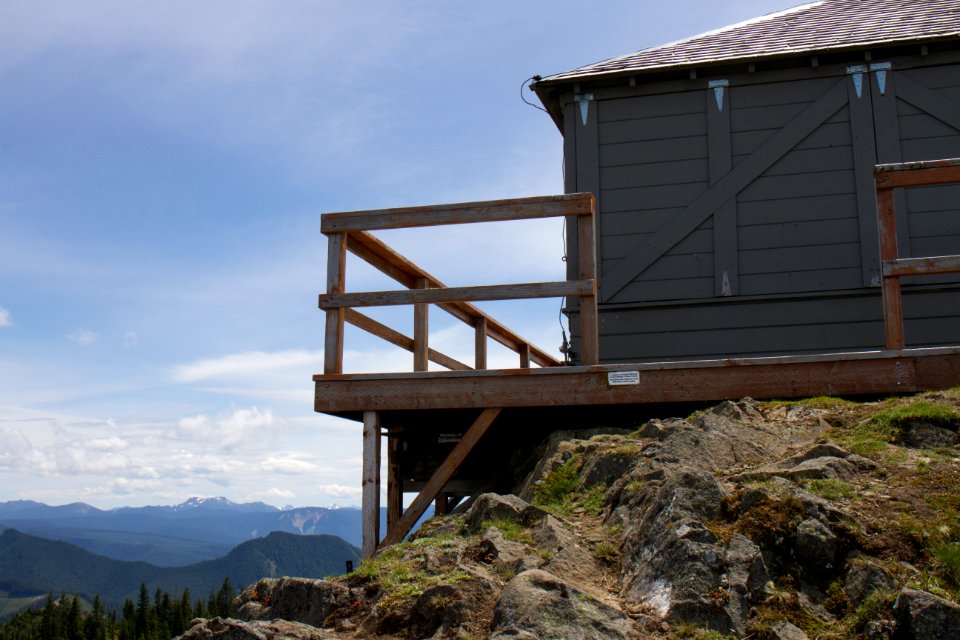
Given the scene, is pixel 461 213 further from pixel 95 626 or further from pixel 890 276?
pixel 95 626

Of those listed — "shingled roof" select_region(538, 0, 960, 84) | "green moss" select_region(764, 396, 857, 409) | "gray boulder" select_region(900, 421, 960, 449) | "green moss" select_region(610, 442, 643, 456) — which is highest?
"shingled roof" select_region(538, 0, 960, 84)

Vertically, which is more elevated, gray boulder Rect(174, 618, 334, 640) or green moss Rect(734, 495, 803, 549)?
green moss Rect(734, 495, 803, 549)

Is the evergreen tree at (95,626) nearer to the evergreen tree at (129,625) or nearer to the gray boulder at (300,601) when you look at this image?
the evergreen tree at (129,625)

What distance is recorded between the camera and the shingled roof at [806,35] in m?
10.7

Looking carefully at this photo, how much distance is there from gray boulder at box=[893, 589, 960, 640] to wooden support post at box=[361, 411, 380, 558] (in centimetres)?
441

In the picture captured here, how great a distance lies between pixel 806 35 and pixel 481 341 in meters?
5.29

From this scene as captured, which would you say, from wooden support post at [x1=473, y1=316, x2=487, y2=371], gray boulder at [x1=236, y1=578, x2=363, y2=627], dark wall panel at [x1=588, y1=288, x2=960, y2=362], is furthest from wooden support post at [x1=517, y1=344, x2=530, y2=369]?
gray boulder at [x1=236, y1=578, x2=363, y2=627]

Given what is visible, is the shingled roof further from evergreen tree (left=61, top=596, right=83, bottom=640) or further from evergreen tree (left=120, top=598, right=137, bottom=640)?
evergreen tree (left=61, top=596, right=83, bottom=640)

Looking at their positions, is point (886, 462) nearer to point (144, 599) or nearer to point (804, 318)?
point (804, 318)

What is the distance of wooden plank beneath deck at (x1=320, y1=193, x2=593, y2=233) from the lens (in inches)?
299

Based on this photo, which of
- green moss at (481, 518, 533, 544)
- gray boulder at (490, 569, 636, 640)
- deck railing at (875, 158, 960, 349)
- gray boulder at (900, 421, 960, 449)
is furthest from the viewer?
deck railing at (875, 158, 960, 349)

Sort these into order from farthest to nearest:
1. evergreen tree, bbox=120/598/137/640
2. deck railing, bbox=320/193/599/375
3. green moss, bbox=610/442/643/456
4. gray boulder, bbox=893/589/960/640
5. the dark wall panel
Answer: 1. evergreen tree, bbox=120/598/137/640
2. the dark wall panel
3. deck railing, bbox=320/193/599/375
4. green moss, bbox=610/442/643/456
5. gray boulder, bbox=893/589/960/640

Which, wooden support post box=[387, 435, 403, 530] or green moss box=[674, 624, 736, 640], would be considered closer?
green moss box=[674, 624, 736, 640]

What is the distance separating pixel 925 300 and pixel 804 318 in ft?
4.13
